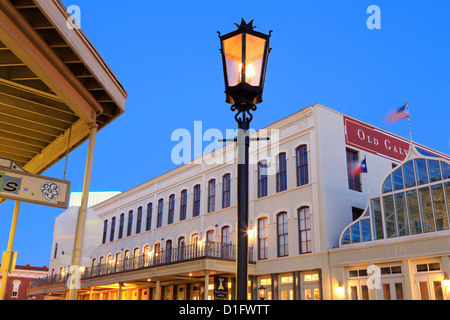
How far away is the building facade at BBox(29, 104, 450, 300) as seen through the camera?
17688 mm

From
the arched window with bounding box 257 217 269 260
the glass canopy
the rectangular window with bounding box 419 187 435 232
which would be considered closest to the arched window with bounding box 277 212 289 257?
the arched window with bounding box 257 217 269 260

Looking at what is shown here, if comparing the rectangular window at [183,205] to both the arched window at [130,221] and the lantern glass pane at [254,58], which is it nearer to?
the arched window at [130,221]

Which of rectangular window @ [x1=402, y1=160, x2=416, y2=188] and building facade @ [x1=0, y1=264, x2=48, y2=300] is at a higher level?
rectangular window @ [x1=402, y1=160, x2=416, y2=188]

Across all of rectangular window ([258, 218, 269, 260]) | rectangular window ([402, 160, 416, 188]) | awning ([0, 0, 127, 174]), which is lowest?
awning ([0, 0, 127, 174])

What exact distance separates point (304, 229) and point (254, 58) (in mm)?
18245

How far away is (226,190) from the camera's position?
1059 inches

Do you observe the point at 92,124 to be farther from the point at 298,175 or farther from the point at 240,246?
the point at 298,175

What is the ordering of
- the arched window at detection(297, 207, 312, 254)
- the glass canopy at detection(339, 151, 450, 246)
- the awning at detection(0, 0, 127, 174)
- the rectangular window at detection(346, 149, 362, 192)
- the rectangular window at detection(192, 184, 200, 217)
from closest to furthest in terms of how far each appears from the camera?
the awning at detection(0, 0, 127, 174) < the glass canopy at detection(339, 151, 450, 246) < the arched window at detection(297, 207, 312, 254) < the rectangular window at detection(346, 149, 362, 192) < the rectangular window at detection(192, 184, 200, 217)

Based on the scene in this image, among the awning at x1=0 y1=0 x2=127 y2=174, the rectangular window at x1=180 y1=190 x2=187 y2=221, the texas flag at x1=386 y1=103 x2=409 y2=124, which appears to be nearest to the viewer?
the awning at x1=0 y1=0 x2=127 y2=174

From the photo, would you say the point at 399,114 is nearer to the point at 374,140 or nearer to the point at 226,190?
the point at 374,140

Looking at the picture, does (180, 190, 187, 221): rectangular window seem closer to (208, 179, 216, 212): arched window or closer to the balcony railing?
the balcony railing

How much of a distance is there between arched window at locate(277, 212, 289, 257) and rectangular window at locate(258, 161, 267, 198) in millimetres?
1945

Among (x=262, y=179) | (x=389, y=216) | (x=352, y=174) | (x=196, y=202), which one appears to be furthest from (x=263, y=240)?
(x=389, y=216)
